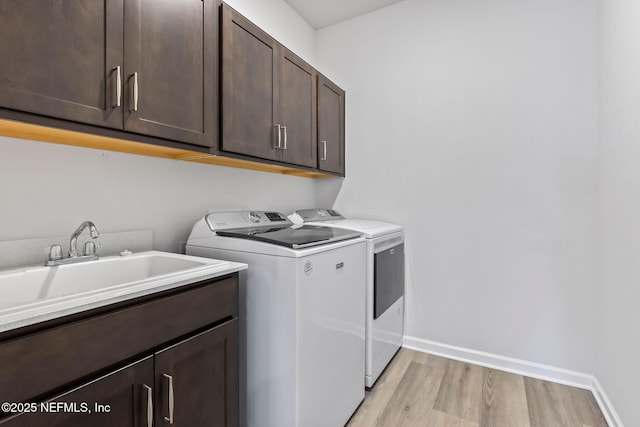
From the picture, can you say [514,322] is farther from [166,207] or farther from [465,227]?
[166,207]

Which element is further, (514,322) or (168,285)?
(514,322)

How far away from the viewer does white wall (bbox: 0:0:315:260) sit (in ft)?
3.67

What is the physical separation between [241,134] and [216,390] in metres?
1.11

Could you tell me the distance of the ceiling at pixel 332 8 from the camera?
2.47 meters

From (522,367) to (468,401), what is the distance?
1.90ft

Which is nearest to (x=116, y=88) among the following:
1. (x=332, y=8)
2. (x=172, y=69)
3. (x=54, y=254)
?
(x=172, y=69)

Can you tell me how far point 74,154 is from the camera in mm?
1261

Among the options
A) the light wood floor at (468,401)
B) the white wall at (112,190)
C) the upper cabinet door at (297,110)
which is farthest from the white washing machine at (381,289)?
the white wall at (112,190)

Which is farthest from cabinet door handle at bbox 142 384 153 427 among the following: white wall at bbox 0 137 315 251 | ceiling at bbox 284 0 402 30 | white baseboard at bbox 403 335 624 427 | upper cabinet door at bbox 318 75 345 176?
ceiling at bbox 284 0 402 30

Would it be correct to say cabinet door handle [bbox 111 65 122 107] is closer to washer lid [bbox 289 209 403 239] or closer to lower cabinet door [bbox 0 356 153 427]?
lower cabinet door [bbox 0 356 153 427]

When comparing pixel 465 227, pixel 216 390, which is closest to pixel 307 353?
pixel 216 390

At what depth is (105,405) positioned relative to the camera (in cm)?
82

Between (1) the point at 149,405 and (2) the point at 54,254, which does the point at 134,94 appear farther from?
(1) the point at 149,405

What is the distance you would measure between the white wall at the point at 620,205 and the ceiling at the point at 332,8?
4.90 feet
